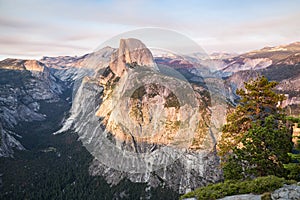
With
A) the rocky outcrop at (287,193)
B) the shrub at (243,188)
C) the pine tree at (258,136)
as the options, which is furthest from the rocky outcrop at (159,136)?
the rocky outcrop at (287,193)

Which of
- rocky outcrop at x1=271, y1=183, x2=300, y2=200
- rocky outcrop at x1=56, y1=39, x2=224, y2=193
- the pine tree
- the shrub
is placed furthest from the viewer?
rocky outcrop at x1=56, y1=39, x2=224, y2=193

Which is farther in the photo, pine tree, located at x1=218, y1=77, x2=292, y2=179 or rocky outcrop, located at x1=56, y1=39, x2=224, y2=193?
rocky outcrop, located at x1=56, y1=39, x2=224, y2=193

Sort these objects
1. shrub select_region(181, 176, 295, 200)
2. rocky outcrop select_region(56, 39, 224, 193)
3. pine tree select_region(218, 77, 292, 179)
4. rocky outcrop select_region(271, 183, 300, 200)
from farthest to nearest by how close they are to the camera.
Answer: rocky outcrop select_region(56, 39, 224, 193), pine tree select_region(218, 77, 292, 179), shrub select_region(181, 176, 295, 200), rocky outcrop select_region(271, 183, 300, 200)

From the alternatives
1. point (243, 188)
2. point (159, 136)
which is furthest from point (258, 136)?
point (159, 136)

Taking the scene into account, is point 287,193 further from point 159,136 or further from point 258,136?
point 159,136

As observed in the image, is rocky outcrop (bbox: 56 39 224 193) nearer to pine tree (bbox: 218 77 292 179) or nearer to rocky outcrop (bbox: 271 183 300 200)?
pine tree (bbox: 218 77 292 179)

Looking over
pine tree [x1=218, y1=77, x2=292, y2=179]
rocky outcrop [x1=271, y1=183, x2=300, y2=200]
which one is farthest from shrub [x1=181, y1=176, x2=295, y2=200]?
pine tree [x1=218, y1=77, x2=292, y2=179]

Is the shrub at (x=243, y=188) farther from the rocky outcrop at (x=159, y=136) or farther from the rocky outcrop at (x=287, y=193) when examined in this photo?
the rocky outcrop at (x=159, y=136)

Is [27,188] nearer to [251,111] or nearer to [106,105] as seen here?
[106,105]
